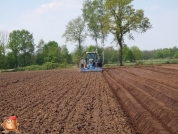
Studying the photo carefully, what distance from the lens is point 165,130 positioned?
7.14 m

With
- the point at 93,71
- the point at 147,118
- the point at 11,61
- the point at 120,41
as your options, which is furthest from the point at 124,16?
the point at 147,118

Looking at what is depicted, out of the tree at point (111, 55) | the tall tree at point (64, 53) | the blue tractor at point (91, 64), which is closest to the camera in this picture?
the blue tractor at point (91, 64)

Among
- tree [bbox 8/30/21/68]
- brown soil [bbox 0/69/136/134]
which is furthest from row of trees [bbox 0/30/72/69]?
brown soil [bbox 0/69/136/134]

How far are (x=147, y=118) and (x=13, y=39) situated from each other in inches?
2752

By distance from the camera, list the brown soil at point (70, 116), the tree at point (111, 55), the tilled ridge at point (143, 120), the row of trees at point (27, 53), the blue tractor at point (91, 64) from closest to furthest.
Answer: the tilled ridge at point (143, 120)
the brown soil at point (70, 116)
the blue tractor at point (91, 64)
the row of trees at point (27, 53)
the tree at point (111, 55)

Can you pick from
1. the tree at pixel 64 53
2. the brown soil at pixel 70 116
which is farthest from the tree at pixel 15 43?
the brown soil at pixel 70 116

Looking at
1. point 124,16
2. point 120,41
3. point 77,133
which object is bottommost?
point 77,133

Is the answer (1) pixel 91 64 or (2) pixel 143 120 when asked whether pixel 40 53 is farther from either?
(2) pixel 143 120

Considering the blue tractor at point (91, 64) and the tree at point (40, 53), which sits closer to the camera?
the blue tractor at point (91, 64)

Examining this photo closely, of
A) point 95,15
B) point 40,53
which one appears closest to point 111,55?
point 40,53

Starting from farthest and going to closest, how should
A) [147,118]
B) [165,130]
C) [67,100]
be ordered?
[67,100], [147,118], [165,130]

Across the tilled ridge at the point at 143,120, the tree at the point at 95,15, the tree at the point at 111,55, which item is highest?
the tree at the point at 95,15

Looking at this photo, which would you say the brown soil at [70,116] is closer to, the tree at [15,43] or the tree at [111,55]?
the tree at [15,43]

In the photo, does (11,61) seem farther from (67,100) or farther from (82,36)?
(67,100)
